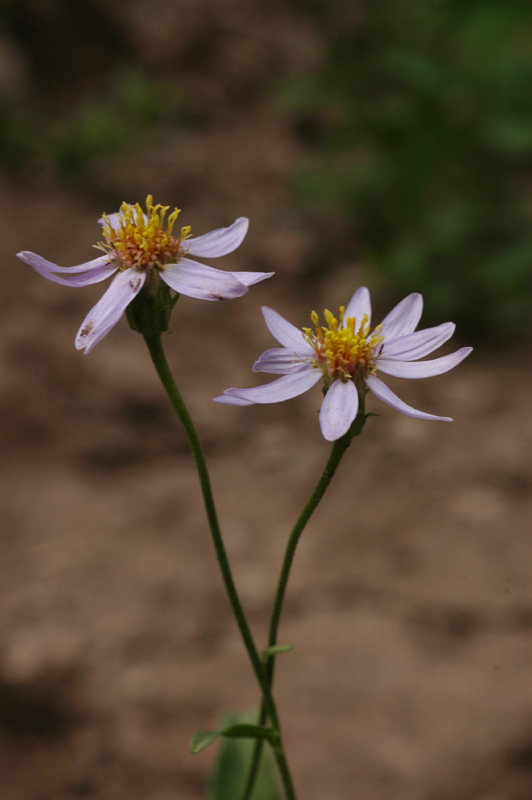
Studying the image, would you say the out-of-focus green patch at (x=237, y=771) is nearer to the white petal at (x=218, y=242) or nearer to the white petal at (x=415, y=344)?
the white petal at (x=415, y=344)

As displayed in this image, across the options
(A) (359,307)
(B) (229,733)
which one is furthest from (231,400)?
(B) (229,733)

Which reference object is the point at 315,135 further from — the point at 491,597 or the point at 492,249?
the point at 491,597

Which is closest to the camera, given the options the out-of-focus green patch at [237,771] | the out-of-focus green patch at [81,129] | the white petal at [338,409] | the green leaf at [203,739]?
the white petal at [338,409]

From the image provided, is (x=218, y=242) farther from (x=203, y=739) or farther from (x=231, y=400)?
(x=203, y=739)

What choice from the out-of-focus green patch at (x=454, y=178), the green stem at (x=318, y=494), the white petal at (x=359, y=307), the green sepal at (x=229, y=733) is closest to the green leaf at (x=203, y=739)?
the green sepal at (x=229, y=733)

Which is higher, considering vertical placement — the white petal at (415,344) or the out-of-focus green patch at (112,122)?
the out-of-focus green patch at (112,122)

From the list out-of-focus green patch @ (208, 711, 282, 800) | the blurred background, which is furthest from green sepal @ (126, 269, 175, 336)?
the blurred background

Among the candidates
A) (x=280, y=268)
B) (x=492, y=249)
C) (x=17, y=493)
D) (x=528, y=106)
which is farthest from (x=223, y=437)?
(x=528, y=106)

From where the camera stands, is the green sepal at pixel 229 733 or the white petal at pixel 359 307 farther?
the white petal at pixel 359 307
